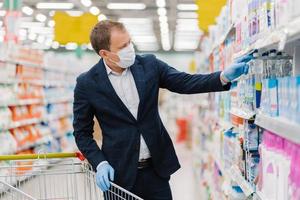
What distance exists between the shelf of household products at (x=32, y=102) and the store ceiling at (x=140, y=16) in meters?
4.26

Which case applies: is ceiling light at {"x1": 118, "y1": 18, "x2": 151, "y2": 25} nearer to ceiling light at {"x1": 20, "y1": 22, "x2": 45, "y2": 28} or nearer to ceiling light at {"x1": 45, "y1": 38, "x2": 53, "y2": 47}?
ceiling light at {"x1": 20, "y1": 22, "x2": 45, "y2": 28}

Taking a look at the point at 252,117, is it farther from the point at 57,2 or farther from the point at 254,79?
the point at 57,2

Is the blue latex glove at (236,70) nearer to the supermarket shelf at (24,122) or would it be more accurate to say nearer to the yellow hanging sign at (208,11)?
the yellow hanging sign at (208,11)

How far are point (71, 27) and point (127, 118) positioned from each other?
842 centimetres

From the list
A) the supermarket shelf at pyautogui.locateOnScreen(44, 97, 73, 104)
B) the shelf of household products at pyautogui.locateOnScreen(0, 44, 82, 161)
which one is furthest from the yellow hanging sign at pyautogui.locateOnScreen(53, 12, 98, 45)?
the supermarket shelf at pyautogui.locateOnScreen(44, 97, 73, 104)

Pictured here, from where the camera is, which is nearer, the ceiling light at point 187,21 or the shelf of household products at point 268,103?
→ the shelf of household products at point 268,103

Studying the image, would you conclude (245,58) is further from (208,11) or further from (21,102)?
(21,102)

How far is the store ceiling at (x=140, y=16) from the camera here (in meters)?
14.4

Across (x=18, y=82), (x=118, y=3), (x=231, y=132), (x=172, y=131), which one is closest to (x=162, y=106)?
(x=172, y=131)

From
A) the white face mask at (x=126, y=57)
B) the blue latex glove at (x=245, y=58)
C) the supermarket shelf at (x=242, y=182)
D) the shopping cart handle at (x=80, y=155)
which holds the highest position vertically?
the white face mask at (x=126, y=57)


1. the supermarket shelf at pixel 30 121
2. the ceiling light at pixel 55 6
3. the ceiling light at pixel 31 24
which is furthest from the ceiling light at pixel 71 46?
the supermarket shelf at pixel 30 121

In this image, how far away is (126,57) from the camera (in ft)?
8.65

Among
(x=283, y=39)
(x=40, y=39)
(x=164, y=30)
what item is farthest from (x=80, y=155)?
(x=40, y=39)

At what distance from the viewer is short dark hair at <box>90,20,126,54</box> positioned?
2619mm
